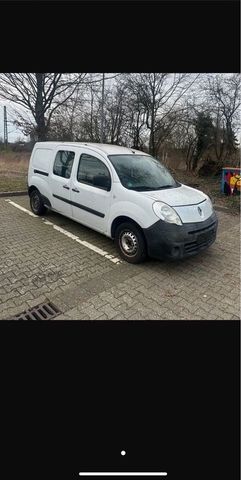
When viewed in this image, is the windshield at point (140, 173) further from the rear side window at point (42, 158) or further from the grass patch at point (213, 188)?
the grass patch at point (213, 188)

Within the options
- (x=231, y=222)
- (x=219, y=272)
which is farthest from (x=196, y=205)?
(x=231, y=222)

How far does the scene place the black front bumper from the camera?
3727 mm

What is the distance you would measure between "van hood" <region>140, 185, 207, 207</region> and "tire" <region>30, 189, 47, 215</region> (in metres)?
3.05

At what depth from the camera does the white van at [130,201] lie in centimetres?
381

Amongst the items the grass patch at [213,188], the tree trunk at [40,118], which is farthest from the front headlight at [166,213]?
the tree trunk at [40,118]

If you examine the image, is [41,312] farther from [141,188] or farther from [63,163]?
[63,163]

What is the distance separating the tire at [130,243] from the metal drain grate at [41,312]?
4.78ft

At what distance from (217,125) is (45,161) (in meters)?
11.3

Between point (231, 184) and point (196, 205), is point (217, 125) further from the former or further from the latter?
point (196, 205)

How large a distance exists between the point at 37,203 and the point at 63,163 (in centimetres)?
147

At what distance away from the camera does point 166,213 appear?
12.4 ft

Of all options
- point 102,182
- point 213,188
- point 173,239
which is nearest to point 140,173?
point 102,182

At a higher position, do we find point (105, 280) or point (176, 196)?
→ point (176, 196)

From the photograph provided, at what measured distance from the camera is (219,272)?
13.7 ft
